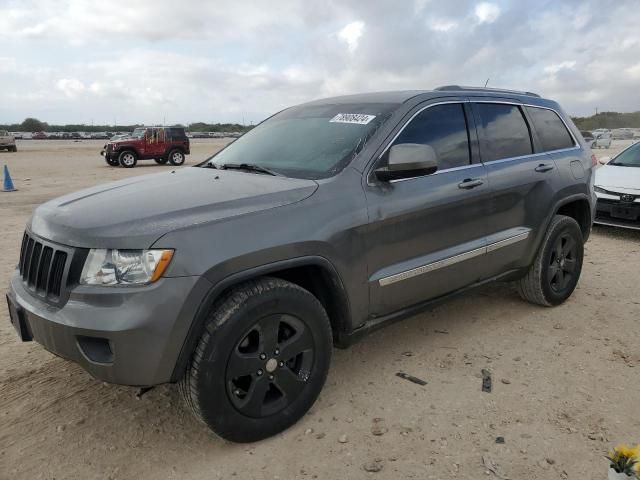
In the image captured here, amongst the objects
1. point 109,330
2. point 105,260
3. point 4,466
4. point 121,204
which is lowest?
point 4,466

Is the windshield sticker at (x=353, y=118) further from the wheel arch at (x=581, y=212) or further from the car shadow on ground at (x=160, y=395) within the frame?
the wheel arch at (x=581, y=212)

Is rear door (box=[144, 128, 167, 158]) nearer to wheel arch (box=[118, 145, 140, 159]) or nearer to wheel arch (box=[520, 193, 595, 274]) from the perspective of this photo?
wheel arch (box=[118, 145, 140, 159])

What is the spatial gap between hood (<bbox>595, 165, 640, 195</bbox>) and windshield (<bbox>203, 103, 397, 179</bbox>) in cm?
539

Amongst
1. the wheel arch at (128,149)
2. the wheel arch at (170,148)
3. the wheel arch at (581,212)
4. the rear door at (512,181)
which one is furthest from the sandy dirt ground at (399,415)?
the wheel arch at (170,148)

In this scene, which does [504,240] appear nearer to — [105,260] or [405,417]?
[405,417]

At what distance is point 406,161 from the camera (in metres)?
2.98

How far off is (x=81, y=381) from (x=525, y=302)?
3597 millimetres

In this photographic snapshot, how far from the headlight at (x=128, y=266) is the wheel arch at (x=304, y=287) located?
10.0 inches

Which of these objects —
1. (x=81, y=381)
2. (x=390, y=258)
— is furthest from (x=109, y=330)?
(x=390, y=258)

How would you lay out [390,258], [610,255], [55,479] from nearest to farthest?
[55,479]
[390,258]
[610,255]

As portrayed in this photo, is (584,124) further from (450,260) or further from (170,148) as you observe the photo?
(450,260)

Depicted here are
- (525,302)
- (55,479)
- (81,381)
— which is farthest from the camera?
(525,302)

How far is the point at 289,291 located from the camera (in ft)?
8.69

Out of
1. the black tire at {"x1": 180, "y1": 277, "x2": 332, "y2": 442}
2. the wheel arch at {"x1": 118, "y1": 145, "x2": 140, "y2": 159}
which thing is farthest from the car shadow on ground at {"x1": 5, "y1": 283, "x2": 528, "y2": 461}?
the wheel arch at {"x1": 118, "y1": 145, "x2": 140, "y2": 159}
